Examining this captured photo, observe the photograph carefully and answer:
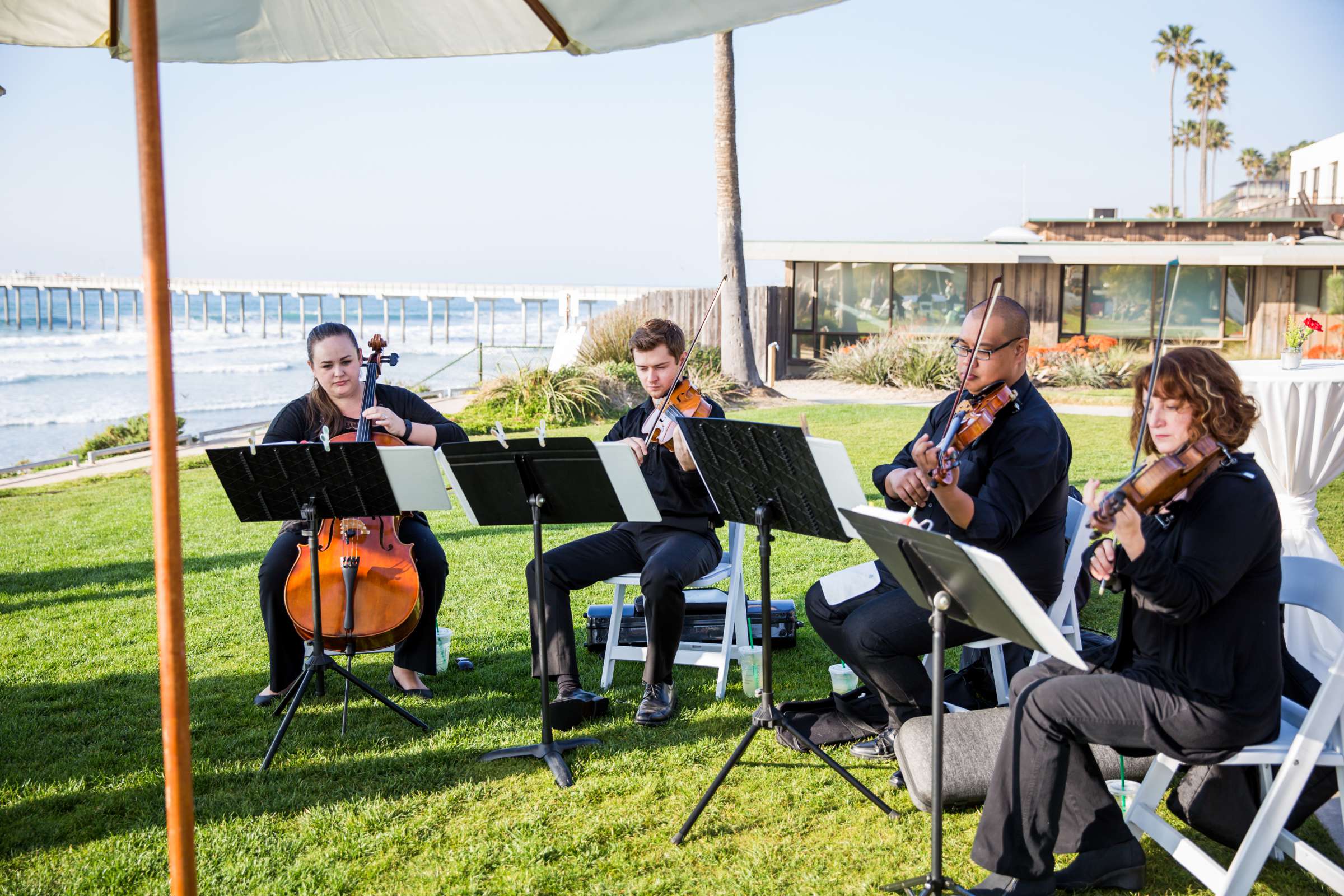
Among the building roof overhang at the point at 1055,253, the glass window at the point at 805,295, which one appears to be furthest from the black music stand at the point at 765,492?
the glass window at the point at 805,295

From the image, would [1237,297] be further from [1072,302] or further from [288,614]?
[288,614]

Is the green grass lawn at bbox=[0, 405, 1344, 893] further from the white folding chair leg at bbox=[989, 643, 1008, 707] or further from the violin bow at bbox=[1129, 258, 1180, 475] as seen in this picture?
the violin bow at bbox=[1129, 258, 1180, 475]

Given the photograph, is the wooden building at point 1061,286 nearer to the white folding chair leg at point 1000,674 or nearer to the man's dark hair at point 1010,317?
the white folding chair leg at point 1000,674

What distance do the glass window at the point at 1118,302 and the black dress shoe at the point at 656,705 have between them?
19783mm

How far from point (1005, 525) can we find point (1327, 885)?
137cm

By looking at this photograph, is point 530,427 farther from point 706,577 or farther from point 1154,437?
point 1154,437

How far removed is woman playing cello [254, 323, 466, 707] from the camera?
4465 millimetres

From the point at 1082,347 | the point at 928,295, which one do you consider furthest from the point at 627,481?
the point at 928,295

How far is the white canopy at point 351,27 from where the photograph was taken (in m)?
2.99

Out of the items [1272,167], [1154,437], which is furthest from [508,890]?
[1272,167]

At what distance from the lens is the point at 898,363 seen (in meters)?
18.5

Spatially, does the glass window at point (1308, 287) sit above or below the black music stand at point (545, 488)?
above

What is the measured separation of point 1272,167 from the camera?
9031cm

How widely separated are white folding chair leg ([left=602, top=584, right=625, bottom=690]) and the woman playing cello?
2.57 feet
